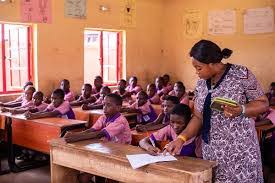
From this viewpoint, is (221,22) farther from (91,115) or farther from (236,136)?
(236,136)

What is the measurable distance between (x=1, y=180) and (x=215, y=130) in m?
2.91

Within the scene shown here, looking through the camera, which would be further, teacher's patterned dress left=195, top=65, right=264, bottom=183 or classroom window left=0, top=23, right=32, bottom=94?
classroom window left=0, top=23, right=32, bottom=94

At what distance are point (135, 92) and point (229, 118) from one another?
17.9ft

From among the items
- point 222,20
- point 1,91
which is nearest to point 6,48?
point 1,91

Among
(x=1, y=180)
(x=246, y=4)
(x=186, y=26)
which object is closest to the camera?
(x=1, y=180)

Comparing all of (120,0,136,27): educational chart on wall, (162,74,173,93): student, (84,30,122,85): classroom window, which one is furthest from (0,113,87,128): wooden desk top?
(120,0,136,27): educational chart on wall

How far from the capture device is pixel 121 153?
6.98 feet

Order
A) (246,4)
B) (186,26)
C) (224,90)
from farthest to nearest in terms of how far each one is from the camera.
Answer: (186,26), (246,4), (224,90)

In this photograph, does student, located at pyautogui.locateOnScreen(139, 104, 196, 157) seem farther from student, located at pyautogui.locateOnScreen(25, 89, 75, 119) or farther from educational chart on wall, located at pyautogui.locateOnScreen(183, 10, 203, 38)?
educational chart on wall, located at pyautogui.locateOnScreen(183, 10, 203, 38)

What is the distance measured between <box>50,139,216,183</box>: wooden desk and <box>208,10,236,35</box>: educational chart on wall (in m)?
6.14

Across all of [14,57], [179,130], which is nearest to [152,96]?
[14,57]

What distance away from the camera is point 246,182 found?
6.19ft

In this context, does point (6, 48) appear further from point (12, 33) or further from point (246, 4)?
point (246, 4)

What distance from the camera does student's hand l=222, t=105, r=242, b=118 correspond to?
173cm
